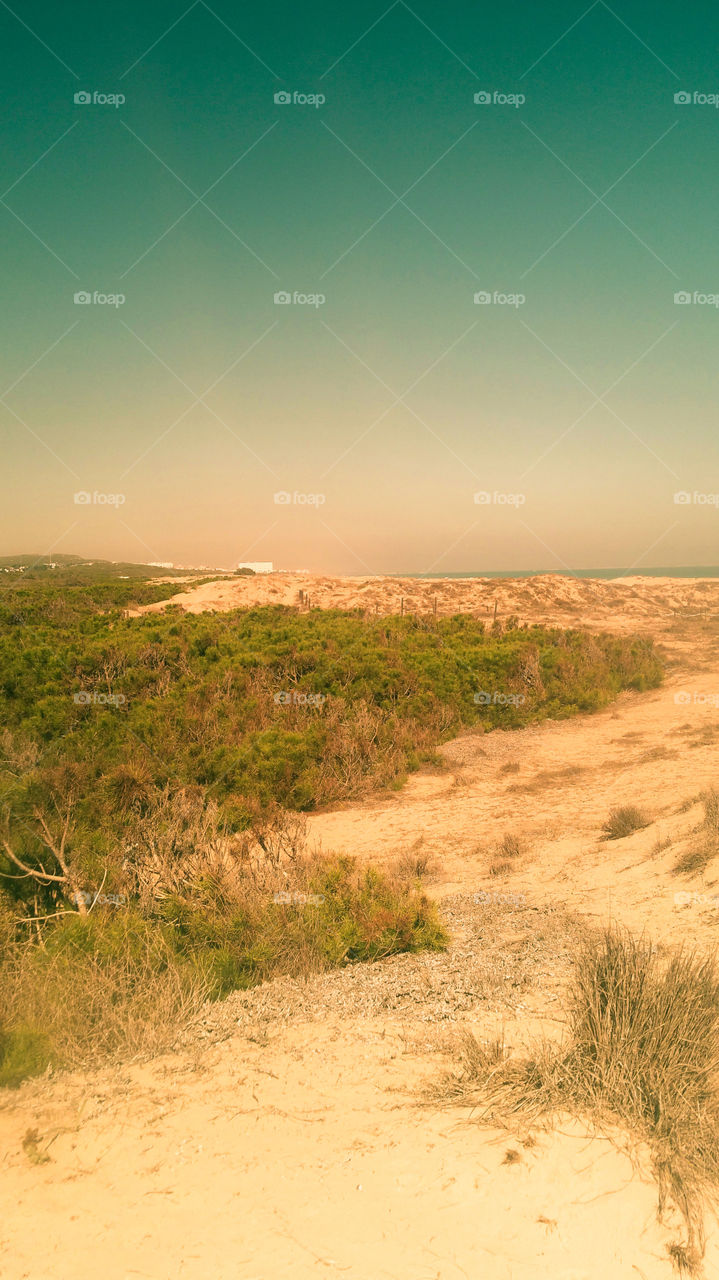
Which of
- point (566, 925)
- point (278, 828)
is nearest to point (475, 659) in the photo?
point (278, 828)

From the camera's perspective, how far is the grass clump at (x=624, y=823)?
320 inches

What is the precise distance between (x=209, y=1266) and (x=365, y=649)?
584 inches

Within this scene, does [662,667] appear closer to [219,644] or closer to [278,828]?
[219,644]

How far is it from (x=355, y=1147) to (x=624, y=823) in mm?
6276

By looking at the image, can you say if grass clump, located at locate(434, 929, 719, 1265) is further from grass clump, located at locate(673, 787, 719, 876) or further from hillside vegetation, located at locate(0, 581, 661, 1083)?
grass clump, located at locate(673, 787, 719, 876)

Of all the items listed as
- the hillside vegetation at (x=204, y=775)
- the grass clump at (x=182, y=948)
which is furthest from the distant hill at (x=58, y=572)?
the grass clump at (x=182, y=948)

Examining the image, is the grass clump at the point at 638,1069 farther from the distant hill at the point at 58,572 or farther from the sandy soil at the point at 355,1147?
the distant hill at the point at 58,572

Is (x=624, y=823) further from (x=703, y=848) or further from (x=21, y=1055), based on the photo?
(x=21, y=1055)

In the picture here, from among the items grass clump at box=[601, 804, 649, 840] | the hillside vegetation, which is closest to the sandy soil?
the hillside vegetation

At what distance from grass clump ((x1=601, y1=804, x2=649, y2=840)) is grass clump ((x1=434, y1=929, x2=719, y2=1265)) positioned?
485 cm

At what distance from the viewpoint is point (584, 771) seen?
11.5 meters

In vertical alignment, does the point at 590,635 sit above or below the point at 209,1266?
above

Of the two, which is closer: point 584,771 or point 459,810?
point 459,810

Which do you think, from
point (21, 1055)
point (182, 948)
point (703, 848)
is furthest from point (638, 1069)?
point (703, 848)
